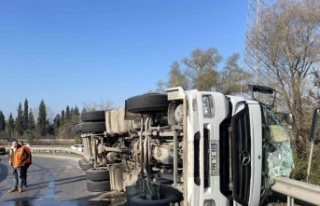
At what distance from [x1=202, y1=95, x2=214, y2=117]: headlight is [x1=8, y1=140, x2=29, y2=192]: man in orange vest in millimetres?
7619

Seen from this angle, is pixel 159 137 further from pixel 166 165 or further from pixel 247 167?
pixel 247 167

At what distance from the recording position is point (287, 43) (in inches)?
666

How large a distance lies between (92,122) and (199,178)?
4.91 m

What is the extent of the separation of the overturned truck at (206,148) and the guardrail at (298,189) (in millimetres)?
137

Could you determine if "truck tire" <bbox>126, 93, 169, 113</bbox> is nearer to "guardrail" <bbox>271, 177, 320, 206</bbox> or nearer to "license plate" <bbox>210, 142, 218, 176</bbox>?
"license plate" <bbox>210, 142, 218, 176</bbox>

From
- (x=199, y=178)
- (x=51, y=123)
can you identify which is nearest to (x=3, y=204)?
(x=199, y=178)

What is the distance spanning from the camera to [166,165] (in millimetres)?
5695

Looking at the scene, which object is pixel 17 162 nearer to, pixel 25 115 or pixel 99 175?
pixel 99 175

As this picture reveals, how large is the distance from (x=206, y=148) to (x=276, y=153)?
1.00 metres

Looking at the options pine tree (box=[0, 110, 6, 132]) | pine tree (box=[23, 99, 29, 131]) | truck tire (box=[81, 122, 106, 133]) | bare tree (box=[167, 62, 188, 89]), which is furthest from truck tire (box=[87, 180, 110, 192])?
pine tree (box=[0, 110, 6, 132])

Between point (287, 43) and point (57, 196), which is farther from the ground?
point (287, 43)

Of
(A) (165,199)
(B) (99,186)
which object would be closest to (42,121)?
(B) (99,186)

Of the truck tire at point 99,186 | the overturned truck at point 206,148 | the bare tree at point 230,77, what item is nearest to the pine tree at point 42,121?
the bare tree at point 230,77

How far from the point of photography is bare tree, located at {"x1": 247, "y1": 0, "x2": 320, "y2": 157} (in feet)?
51.8
